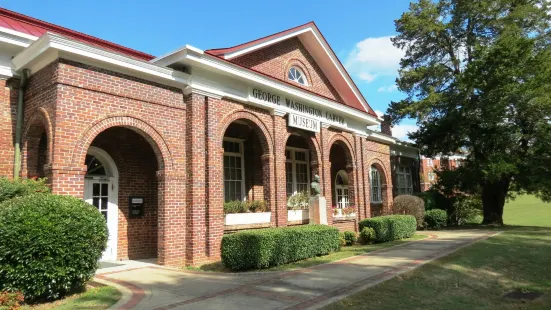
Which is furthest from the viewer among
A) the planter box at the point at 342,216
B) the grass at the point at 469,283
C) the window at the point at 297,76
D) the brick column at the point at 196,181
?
the planter box at the point at 342,216

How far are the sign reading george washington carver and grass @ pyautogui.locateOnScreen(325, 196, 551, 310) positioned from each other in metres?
6.19

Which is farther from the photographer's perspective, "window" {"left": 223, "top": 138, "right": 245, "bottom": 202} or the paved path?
"window" {"left": 223, "top": 138, "right": 245, "bottom": 202}

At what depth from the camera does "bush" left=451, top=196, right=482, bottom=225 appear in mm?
23969

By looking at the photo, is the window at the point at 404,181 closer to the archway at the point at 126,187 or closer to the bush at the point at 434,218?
the bush at the point at 434,218

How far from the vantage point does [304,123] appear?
1423 cm

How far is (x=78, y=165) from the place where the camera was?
8289mm

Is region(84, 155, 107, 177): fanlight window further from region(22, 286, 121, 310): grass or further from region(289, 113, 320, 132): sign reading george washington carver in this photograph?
region(289, 113, 320, 132): sign reading george washington carver

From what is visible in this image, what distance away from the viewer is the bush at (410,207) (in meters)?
19.0

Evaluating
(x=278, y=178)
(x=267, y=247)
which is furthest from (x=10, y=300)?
(x=278, y=178)

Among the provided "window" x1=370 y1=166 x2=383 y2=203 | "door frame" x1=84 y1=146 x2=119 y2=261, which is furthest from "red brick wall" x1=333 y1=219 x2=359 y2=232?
"door frame" x1=84 y1=146 x2=119 y2=261

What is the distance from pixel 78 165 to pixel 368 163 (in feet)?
46.3

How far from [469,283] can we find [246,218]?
6.11 metres

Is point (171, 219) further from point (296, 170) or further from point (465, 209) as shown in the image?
point (465, 209)

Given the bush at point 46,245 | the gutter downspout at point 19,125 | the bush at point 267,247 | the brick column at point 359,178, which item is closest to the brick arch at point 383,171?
the brick column at point 359,178
